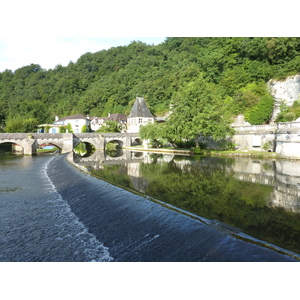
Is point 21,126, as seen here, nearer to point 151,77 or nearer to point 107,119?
point 107,119

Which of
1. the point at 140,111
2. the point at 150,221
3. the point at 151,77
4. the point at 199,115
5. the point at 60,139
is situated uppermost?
the point at 151,77

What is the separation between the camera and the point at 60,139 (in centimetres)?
4719

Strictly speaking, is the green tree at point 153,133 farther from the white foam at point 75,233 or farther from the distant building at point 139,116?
the white foam at point 75,233

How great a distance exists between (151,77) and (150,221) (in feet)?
246

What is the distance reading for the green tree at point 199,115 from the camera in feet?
113

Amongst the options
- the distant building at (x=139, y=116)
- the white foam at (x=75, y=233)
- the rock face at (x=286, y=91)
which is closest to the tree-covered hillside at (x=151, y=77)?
the rock face at (x=286, y=91)

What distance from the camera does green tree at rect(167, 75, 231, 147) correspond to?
34344mm

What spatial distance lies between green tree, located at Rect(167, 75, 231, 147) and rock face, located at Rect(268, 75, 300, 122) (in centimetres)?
1069

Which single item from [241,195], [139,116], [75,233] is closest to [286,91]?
[139,116]

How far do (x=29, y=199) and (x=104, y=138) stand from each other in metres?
40.0

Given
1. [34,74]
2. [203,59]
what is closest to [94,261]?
[203,59]

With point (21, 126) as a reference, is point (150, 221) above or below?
below

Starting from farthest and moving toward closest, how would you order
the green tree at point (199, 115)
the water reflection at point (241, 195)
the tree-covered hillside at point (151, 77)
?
the tree-covered hillside at point (151, 77) → the green tree at point (199, 115) → the water reflection at point (241, 195)

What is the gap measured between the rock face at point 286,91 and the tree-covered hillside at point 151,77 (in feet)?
4.49
